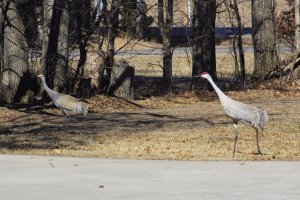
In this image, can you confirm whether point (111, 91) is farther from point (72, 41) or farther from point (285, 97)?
point (285, 97)

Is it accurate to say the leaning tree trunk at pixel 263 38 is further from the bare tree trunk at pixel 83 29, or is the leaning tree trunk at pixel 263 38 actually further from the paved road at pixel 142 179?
the paved road at pixel 142 179

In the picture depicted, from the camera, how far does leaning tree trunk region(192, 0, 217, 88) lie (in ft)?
83.5

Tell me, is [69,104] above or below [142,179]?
above

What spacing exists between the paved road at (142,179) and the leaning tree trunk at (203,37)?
1382 cm

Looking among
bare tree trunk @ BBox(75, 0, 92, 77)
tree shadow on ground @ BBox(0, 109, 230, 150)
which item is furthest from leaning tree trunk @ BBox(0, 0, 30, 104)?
bare tree trunk @ BBox(75, 0, 92, 77)

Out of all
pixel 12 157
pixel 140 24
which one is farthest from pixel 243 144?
pixel 140 24

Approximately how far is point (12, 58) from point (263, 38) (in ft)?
29.7

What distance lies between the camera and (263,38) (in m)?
26.3

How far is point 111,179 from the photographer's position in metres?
10.0

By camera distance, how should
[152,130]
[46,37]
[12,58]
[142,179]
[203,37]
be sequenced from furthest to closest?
[203,37] → [46,37] → [12,58] → [152,130] → [142,179]

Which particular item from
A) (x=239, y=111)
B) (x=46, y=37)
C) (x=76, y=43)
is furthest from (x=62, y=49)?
(x=239, y=111)

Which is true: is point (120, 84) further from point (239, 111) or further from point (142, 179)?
point (142, 179)

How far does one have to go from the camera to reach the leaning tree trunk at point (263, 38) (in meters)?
26.0

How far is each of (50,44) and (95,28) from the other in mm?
1571
